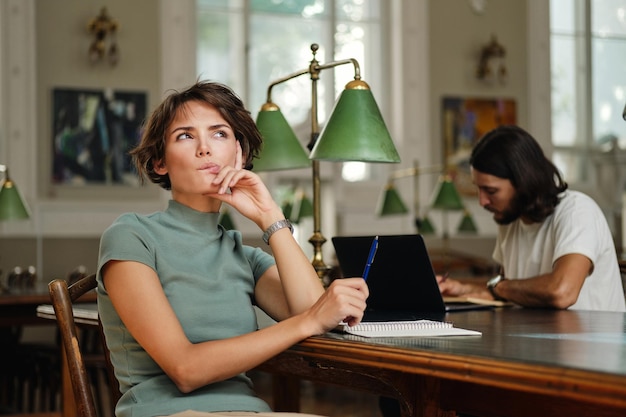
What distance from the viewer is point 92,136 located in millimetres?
9625

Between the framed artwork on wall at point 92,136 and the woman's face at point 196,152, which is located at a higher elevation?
the framed artwork on wall at point 92,136

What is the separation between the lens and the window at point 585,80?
40.7ft

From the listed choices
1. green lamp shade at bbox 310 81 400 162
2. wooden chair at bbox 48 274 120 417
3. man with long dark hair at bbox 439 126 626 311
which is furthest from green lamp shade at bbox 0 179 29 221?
wooden chair at bbox 48 274 120 417

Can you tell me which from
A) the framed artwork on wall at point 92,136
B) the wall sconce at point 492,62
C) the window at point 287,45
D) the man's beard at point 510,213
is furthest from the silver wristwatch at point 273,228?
the wall sconce at point 492,62

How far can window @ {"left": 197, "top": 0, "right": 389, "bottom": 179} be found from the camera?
10.6m

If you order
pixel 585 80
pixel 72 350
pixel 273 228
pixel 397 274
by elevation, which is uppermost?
pixel 585 80

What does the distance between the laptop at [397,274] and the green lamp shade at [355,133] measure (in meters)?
0.25

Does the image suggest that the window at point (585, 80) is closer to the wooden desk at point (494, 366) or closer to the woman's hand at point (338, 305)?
the wooden desk at point (494, 366)

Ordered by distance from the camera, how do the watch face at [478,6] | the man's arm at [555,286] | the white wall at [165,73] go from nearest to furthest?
the man's arm at [555,286]
the white wall at [165,73]
the watch face at [478,6]

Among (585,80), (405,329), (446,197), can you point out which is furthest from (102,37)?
(405,329)

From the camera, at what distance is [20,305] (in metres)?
5.43

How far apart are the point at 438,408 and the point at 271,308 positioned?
503 mm

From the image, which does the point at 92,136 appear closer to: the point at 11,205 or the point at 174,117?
the point at 11,205

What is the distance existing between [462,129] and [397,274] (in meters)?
8.72
